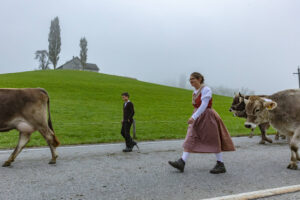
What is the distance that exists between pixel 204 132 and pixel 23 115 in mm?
4247

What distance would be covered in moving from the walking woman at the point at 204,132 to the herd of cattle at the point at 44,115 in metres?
1.15

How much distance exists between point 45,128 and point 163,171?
10.1ft

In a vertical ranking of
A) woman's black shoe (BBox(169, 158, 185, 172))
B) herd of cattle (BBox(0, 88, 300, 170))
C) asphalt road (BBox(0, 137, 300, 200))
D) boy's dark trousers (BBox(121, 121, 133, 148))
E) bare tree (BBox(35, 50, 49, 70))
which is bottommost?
asphalt road (BBox(0, 137, 300, 200))

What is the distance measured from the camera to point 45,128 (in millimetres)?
6199

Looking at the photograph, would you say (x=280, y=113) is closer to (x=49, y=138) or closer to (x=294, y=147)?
(x=294, y=147)

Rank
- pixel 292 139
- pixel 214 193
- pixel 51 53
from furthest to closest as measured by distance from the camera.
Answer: pixel 51 53 → pixel 292 139 → pixel 214 193

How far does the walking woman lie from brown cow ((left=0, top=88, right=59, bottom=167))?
3232mm

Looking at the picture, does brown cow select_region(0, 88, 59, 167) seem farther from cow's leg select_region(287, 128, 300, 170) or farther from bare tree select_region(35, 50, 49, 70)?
bare tree select_region(35, 50, 49, 70)

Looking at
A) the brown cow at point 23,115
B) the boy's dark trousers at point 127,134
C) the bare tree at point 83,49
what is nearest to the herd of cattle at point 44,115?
the brown cow at point 23,115

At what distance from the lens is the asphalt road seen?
4070 mm

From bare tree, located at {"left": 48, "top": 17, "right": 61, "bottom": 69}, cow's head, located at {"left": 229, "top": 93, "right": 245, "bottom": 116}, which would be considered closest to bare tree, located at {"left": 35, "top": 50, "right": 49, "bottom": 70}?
bare tree, located at {"left": 48, "top": 17, "right": 61, "bottom": 69}

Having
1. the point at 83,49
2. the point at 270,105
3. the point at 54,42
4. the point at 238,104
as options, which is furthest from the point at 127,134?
the point at 83,49

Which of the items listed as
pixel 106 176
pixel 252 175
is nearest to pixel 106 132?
pixel 106 176

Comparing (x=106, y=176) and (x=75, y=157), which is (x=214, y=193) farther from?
(x=75, y=157)
